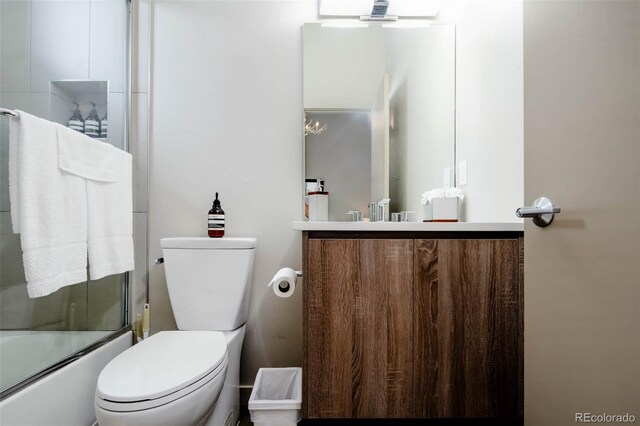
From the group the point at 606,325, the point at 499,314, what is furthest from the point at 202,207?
the point at 606,325

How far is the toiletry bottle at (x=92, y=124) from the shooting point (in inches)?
57.7

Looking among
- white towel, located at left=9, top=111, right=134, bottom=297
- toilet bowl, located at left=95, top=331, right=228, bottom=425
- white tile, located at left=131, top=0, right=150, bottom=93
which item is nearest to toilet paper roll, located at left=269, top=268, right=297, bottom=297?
toilet bowl, located at left=95, top=331, right=228, bottom=425

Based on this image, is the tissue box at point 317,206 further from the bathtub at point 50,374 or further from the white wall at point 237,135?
the bathtub at point 50,374

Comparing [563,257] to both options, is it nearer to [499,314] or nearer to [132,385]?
[499,314]

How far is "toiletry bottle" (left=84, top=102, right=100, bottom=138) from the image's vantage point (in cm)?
147

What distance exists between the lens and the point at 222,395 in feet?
4.35

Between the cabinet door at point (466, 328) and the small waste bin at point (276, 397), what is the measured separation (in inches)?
18.1

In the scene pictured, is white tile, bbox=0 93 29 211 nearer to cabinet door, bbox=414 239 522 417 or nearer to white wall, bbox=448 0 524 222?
cabinet door, bbox=414 239 522 417

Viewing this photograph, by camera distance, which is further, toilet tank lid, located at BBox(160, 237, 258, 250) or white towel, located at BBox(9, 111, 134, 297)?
toilet tank lid, located at BBox(160, 237, 258, 250)

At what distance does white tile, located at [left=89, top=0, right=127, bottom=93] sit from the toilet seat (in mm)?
1208

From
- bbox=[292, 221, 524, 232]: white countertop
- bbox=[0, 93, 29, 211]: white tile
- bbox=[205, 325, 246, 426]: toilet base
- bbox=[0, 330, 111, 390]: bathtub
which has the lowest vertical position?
bbox=[205, 325, 246, 426]: toilet base

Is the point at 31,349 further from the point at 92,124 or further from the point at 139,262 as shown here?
the point at 92,124

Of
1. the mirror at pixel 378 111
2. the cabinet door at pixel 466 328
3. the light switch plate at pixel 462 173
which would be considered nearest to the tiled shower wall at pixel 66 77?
the mirror at pixel 378 111

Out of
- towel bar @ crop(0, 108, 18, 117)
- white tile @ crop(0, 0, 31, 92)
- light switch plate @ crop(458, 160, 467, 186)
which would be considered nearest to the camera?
towel bar @ crop(0, 108, 18, 117)
